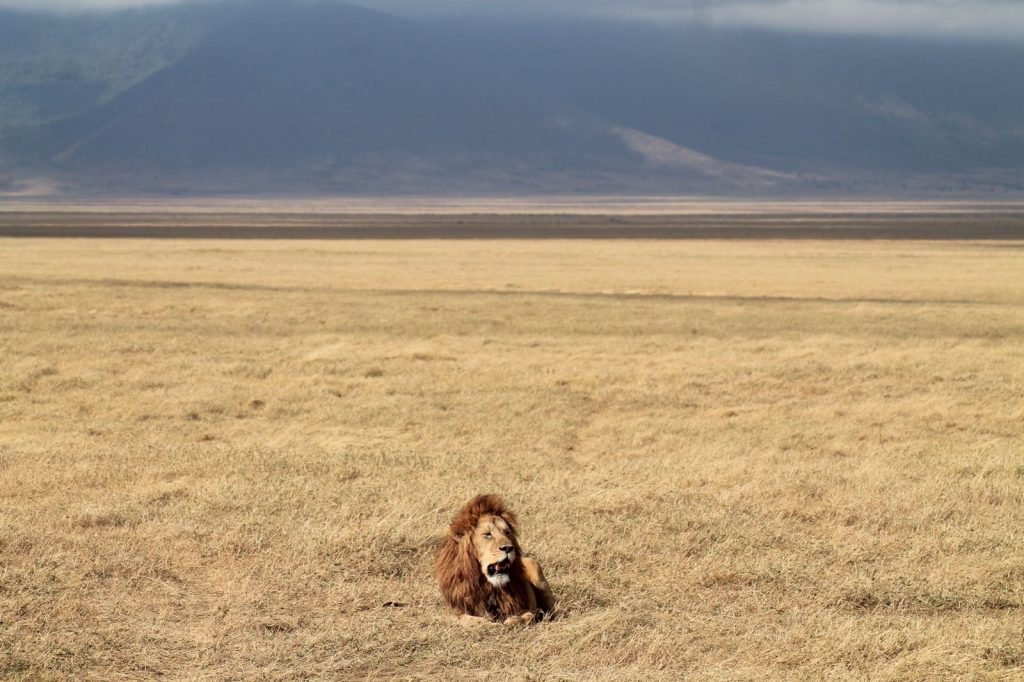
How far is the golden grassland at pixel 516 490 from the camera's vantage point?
6.70 m

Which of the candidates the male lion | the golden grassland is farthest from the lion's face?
the golden grassland

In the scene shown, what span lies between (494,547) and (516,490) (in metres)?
3.69

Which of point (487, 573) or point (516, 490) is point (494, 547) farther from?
point (516, 490)

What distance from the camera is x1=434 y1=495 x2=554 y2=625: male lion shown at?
6500 mm

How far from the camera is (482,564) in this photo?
258 inches

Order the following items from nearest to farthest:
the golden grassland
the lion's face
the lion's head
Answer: the lion's face
the lion's head
the golden grassland

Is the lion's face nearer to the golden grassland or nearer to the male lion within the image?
the male lion

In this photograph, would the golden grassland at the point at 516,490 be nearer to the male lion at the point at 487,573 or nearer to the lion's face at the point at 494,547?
the male lion at the point at 487,573

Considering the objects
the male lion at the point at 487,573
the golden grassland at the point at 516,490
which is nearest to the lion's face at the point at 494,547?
the male lion at the point at 487,573

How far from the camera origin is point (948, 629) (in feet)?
22.7

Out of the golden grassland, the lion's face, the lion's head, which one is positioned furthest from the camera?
the golden grassland

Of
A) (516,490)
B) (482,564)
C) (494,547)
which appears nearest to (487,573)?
(482,564)

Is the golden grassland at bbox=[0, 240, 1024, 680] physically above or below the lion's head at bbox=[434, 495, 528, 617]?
below

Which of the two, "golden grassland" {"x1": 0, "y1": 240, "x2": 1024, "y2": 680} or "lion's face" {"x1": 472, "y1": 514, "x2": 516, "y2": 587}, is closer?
"lion's face" {"x1": 472, "y1": 514, "x2": 516, "y2": 587}
